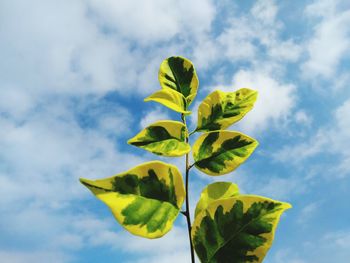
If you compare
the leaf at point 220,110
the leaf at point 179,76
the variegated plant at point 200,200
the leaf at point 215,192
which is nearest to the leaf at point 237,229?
the variegated plant at point 200,200

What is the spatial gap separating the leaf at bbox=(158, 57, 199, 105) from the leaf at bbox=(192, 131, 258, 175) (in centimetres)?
27

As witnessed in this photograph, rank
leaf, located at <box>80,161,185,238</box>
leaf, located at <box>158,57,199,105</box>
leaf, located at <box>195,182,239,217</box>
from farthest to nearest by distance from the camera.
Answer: leaf, located at <box>158,57,199,105</box> < leaf, located at <box>195,182,239,217</box> < leaf, located at <box>80,161,185,238</box>

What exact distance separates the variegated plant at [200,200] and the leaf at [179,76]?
0.77 feet

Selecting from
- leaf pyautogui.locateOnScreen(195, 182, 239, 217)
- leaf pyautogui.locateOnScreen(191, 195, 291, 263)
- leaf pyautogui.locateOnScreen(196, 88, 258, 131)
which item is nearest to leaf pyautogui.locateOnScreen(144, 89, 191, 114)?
leaf pyautogui.locateOnScreen(196, 88, 258, 131)

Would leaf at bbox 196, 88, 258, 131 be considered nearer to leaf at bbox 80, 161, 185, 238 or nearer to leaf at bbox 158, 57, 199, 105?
leaf at bbox 158, 57, 199, 105

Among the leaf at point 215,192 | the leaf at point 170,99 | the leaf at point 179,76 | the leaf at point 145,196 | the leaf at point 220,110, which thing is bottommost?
the leaf at point 145,196

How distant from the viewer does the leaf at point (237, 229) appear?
0.92 meters

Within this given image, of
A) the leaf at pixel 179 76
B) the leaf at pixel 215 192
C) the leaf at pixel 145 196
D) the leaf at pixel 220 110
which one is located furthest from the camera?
the leaf at pixel 179 76

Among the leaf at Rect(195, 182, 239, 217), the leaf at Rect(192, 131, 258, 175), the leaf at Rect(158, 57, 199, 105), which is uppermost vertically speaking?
the leaf at Rect(158, 57, 199, 105)

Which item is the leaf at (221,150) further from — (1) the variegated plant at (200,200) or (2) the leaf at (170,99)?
(2) the leaf at (170,99)

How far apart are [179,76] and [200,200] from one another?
48cm

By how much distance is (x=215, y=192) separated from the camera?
1.12m

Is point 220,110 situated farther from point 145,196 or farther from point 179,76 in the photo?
point 145,196

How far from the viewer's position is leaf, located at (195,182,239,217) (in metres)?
1.10
